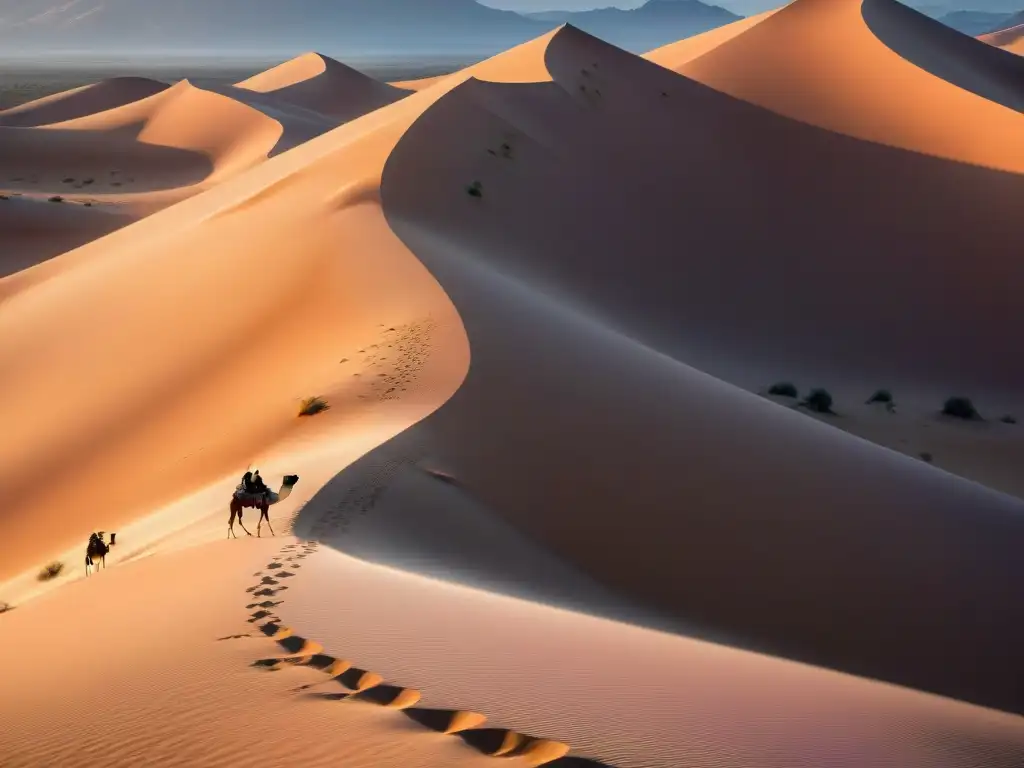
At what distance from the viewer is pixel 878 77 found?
3192cm

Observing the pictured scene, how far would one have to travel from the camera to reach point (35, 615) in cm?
630

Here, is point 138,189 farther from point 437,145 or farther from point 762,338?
point 762,338

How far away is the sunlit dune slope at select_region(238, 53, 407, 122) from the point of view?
7081 cm

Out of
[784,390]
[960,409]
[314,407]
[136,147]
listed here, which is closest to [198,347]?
[314,407]

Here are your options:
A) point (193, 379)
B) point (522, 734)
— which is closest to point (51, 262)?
point (193, 379)

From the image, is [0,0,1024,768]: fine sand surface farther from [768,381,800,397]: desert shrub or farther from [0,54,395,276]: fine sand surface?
[0,54,395,276]: fine sand surface

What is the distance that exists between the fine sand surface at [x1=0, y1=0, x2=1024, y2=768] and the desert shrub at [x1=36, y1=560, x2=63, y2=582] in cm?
18

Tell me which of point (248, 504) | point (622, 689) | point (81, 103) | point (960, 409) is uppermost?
point (622, 689)

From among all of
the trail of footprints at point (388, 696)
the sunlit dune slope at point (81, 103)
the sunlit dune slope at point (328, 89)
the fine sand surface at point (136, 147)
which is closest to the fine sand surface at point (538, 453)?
the trail of footprints at point (388, 696)

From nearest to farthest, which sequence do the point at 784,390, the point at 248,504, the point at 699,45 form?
the point at 248,504
the point at 784,390
the point at 699,45

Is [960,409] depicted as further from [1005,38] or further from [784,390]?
[1005,38]

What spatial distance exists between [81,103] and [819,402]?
6817cm

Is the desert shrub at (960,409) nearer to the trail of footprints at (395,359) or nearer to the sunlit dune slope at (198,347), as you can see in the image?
the sunlit dune slope at (198,347)

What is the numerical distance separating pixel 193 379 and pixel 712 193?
15.0 m
